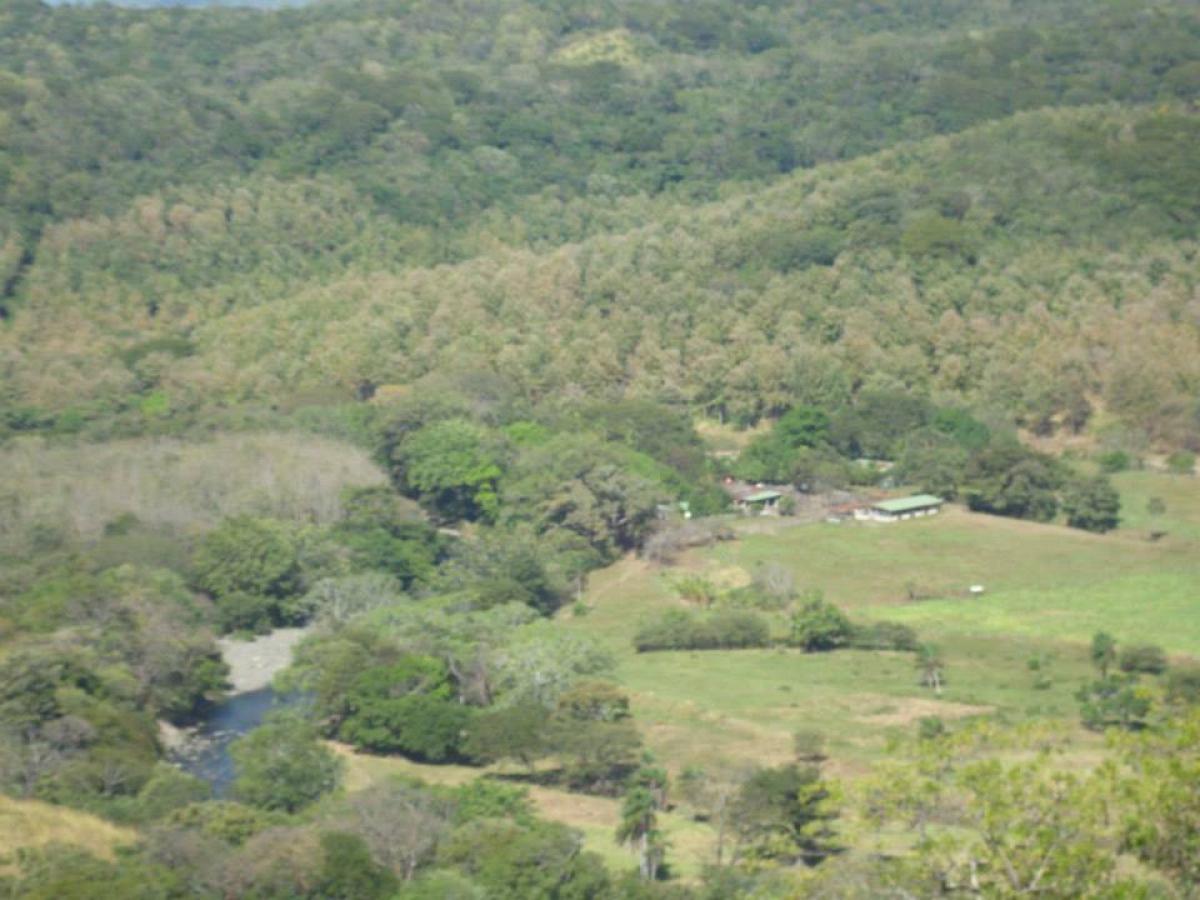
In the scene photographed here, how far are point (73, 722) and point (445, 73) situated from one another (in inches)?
4096

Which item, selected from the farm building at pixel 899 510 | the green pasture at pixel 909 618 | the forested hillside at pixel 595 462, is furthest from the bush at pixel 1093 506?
the farm building at pixel 899 510

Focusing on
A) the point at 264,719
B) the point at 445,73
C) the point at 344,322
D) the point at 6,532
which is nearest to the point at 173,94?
the point at 445,73

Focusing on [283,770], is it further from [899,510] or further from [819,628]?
[899,510]

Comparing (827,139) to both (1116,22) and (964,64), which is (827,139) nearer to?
(964,64)

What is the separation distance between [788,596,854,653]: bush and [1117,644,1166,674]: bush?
Answer: 7.75 meters

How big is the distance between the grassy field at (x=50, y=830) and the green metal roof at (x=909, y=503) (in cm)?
3843

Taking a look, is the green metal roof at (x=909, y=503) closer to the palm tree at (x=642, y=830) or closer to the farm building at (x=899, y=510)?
the farm building at (x=899, y=510)

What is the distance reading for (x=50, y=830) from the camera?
3909cm

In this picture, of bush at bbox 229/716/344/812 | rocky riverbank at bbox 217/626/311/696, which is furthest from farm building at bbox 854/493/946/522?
bush at bbox 229/716/344/812

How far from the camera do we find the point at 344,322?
103m

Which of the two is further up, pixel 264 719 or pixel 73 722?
pixel 73 722

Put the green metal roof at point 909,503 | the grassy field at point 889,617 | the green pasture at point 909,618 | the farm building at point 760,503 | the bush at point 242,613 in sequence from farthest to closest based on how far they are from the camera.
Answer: the farm building at point 760,503 → the green metal roof at point 909,503 → the bush at point 242,613 → the green pasture at point 909,618 → the grassy field at point 889,617

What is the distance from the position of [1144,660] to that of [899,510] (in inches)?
800

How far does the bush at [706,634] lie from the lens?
59.0 m
